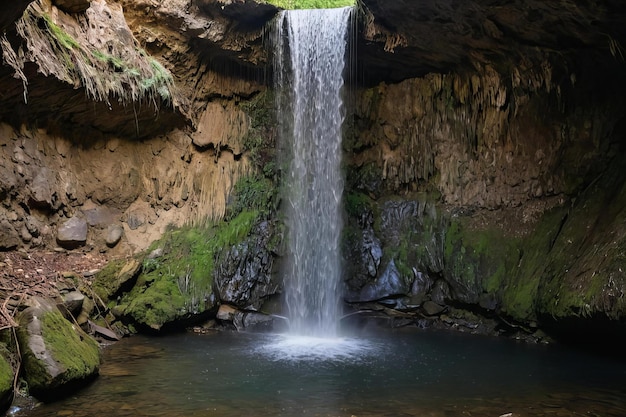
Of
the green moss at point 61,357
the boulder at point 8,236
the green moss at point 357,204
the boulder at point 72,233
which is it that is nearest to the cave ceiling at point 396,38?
the boulder at point 8,236

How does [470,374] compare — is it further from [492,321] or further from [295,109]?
[295,109]

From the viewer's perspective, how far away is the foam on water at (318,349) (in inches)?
289

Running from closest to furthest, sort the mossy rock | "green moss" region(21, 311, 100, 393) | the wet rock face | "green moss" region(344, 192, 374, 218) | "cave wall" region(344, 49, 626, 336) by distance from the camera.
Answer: "green moss" region(21, 311, 100, 393), "cave wall" region(344, 49, 626, 336), the mossy rock, the wet rock face, "green moss" region(344, 192, 374, 218)

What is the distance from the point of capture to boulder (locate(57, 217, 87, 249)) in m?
9.03

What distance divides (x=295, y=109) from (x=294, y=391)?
676 cm

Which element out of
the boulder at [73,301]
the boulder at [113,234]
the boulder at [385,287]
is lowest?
the boulder at [385,287]

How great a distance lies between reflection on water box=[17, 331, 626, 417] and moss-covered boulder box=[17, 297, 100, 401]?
192 millimetres

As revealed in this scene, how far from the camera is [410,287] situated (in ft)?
33.6

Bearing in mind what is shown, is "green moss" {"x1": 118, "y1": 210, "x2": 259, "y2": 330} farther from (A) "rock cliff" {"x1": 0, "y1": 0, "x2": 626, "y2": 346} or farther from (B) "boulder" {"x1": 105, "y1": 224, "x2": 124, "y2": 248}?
(B) "boulder" {"x1": 105, "y1": 224, "x2": 124, "y2": 248}

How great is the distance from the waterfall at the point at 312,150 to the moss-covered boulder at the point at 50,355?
175 inches

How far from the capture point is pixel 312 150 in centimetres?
1102

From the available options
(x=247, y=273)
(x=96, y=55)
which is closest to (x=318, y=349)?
(x=247, y=273)

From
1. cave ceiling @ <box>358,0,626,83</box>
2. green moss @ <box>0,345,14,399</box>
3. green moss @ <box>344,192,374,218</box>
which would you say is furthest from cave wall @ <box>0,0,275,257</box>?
green moss @ <box>0,345,14,399</box>

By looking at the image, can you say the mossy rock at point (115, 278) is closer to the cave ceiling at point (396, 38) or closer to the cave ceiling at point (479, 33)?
the cave ceiling at point (396, 38)
